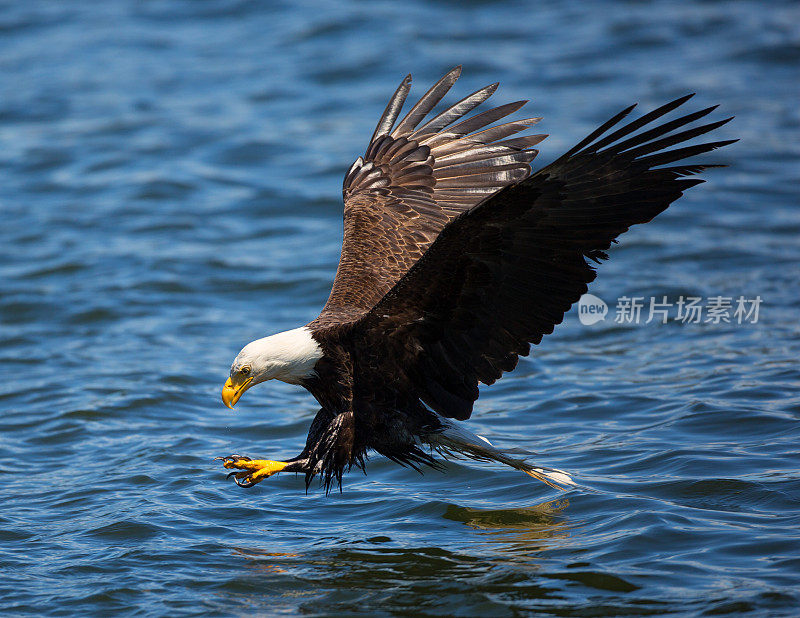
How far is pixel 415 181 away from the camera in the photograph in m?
6.29

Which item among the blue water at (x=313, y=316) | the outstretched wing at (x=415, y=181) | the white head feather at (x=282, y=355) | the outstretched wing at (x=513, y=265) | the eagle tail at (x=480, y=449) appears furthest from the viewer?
the outstretched wing at (x=415, y=181)

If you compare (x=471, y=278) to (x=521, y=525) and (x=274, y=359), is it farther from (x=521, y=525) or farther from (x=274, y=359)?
(x=521, y=525)

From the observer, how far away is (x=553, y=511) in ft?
16.9

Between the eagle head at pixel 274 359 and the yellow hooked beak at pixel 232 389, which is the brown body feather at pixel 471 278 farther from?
the yellow hooked beak at pixel 232 389

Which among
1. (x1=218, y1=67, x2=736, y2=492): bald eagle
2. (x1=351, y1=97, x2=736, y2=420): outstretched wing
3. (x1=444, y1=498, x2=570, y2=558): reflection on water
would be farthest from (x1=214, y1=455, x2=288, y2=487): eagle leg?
(x1=444, y1=498, x2=570, y2=558): reflection on water

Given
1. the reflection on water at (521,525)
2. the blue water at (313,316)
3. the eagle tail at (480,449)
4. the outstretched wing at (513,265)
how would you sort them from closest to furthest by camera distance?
1. the outstretched wing at (513,265)
2. the blue water at (313,316)
3. the reflection on water at (521,525)
4. the eagle tail at (480,449)

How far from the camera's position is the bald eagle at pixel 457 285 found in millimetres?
4293

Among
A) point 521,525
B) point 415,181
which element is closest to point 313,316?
point 415,181

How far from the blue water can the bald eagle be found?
0.49 m

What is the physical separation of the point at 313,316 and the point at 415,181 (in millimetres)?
2286

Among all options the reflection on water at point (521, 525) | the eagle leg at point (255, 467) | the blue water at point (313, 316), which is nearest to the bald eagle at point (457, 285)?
the eagle leg at point (255, 467)

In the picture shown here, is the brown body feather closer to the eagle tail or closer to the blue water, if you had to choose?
the eagle tail

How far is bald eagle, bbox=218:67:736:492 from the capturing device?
4.29m

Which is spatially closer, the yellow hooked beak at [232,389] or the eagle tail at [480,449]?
the yellow hooked beak at [232,389]
